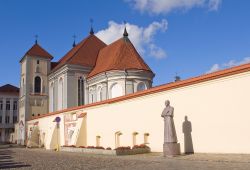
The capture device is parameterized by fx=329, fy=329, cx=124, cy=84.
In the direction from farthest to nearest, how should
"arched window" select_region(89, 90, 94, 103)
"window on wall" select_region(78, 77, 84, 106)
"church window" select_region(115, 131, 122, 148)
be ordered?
"window on wall" select_region(78, 77, 84, 106) → "arched window" select_region(89, 90, 94, 103) → "church window" select_region(115, 131, 122, 148)

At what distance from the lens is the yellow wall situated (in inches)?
559

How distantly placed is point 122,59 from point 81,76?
816 centimetres

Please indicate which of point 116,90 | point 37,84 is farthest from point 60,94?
point 116,90

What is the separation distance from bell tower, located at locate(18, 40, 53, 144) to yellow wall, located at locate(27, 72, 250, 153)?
30272mm

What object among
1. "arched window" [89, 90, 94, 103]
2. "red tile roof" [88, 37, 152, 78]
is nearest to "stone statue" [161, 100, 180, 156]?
"red tile roof" [88, 37, 152, 78]

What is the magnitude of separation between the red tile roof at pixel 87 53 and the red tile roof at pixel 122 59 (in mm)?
2218

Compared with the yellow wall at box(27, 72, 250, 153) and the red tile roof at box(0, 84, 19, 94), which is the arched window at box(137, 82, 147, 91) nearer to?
the yellow wall at box(27, 72, 250, 153)

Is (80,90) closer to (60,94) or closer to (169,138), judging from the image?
(60,94)

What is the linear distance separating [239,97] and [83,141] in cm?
1510

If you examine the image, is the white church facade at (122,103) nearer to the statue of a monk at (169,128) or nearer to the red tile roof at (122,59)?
the red tile roof at (122,59)

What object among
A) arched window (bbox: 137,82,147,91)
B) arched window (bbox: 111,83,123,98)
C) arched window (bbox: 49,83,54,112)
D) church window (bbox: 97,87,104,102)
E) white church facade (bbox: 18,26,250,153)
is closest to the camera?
white church facade (bbox: 18,26,250,153)

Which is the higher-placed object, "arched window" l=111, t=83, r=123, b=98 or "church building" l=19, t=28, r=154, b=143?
"church building" l=19, t=28, r=154, b=143

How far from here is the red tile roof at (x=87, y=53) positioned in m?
42.8

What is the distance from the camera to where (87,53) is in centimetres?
4488
